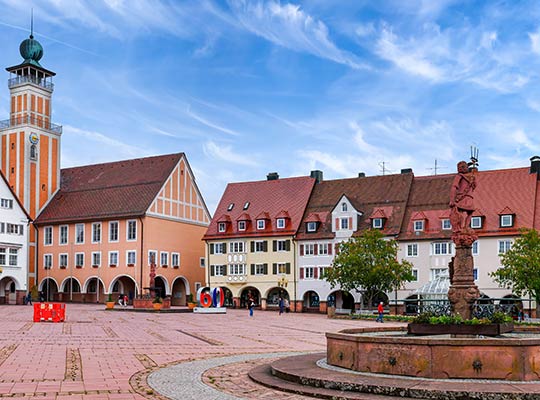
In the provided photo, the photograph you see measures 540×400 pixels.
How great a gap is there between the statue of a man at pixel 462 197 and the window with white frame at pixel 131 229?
54.8m

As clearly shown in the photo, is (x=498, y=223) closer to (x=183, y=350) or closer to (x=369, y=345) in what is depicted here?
(x=183, y=350)

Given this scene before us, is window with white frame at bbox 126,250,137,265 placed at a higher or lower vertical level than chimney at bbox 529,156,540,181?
lower

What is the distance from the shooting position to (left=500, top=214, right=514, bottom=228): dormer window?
201 feet

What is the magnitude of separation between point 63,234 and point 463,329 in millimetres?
66581

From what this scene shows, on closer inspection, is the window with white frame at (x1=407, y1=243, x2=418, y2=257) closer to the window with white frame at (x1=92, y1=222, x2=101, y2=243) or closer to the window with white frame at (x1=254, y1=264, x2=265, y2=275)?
the window with white frame at (x1=254, y1=264, x2=265, y2=275)

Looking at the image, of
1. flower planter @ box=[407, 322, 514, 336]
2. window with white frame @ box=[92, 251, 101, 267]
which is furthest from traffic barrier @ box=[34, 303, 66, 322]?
window with white frame @ box=[92, 251, 101, 267]

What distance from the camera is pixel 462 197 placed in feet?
71.6

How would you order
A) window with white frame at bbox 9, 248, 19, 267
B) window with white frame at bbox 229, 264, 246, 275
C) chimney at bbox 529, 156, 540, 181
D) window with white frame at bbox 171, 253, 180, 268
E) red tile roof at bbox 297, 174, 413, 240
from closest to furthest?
chimney at bbox 529, 156, 540, 181 < red tile roof at bbox 297, 174, 413, 240 < window with white frame at bbox 229, 264, 246, 275 < window with white frame at bbox 9, 248, 19, 267 < window with white frame at bbox 171, 253, 180, 268

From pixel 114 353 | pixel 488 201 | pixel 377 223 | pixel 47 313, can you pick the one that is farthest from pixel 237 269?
pixel 114 353

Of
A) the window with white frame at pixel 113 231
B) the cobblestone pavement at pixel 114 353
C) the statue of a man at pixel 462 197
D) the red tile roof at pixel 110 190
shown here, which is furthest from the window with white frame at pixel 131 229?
the statue of a man at pixel 462 197

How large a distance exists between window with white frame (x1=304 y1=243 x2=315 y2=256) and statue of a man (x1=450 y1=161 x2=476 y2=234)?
157 feet

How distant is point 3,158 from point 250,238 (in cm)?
2849

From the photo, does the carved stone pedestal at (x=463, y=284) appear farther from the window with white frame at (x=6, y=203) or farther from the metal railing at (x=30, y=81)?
the metal railing at (x=30, y=81)

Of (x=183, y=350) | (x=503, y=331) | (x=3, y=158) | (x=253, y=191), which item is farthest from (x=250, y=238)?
(x=503, y=331)
